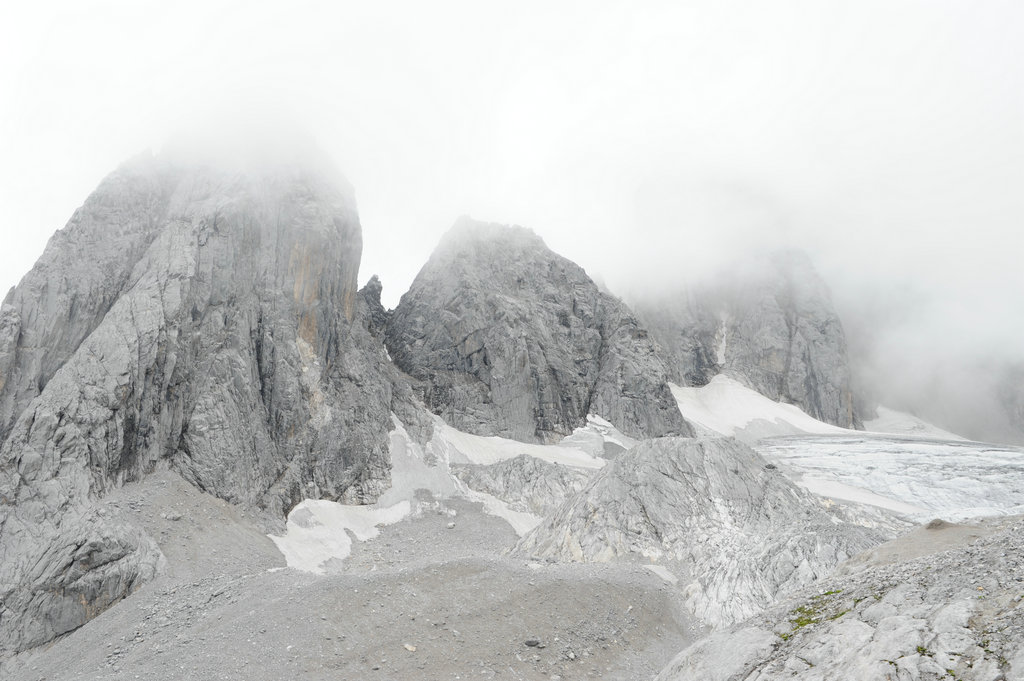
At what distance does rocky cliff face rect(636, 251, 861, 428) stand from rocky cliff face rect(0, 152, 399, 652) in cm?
7071

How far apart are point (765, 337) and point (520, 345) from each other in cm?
6265

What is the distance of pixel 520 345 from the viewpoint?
67.2 meters

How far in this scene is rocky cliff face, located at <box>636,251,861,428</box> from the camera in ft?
346

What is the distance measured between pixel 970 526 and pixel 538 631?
12909mm

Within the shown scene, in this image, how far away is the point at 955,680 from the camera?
7.14m


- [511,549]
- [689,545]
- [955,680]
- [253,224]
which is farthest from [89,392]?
[955,680]

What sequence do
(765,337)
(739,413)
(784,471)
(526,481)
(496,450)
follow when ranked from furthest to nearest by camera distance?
(765,337) < (739,413) < (784,471) < (496,450) < (526,481)

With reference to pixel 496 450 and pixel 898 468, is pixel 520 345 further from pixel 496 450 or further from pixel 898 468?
pixel 898 468

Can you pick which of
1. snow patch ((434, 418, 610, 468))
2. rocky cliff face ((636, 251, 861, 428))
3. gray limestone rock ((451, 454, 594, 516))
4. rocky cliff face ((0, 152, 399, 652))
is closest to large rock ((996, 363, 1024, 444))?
rocky cliff face ((636, 251, 861, 428))

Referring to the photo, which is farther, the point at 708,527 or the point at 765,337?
the point at 765,337

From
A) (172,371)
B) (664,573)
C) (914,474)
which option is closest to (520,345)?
(172,371)

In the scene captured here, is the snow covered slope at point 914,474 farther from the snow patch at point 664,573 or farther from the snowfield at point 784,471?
the snow patch at point 664,573

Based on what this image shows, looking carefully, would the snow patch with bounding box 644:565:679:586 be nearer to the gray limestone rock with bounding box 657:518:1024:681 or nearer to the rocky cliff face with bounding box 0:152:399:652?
the gray limestone rock with bounding box 657:518:1024:681

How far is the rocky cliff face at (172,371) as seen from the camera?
26.0 m
